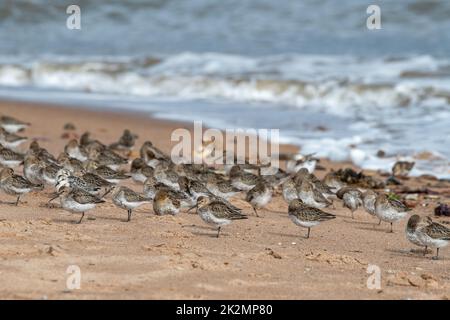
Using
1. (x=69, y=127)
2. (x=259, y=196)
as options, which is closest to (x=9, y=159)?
(x=259, y=196)

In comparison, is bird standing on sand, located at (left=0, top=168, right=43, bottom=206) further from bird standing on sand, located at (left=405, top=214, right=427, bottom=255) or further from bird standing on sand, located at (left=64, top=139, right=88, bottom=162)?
bird standing on sand, located at (left=405, top=214, right=427, bottom=255)

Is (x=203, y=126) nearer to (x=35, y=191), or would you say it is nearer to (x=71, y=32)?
(x=35, y=191)

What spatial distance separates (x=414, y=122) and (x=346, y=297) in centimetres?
1282

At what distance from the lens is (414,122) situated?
20.4 m

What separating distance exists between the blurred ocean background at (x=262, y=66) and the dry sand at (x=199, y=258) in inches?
222

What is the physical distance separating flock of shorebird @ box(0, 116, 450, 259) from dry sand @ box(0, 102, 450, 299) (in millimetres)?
230

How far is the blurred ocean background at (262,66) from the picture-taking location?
20125 mm

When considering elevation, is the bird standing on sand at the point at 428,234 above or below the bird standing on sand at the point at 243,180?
below

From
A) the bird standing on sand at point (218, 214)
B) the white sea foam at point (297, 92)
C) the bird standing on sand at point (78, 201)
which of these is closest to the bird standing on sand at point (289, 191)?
the bird standing on sand at point (218, 214)

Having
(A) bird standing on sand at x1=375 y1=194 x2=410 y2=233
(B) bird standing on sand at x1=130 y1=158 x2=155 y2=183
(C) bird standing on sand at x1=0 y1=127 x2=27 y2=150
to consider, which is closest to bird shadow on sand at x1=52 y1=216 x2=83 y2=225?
(B) bird standing on sand at x1=130 y1=158 x2=155 y2=183

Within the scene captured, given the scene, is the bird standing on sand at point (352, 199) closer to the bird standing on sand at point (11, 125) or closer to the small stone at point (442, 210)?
the small stone at point (442, 210)

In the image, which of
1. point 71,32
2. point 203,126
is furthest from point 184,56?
point 203,126

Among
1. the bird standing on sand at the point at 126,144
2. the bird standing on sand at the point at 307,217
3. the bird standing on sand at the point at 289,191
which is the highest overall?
the bird standing on sand at the point at 126,144

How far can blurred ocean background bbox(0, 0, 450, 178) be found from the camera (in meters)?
20.1
